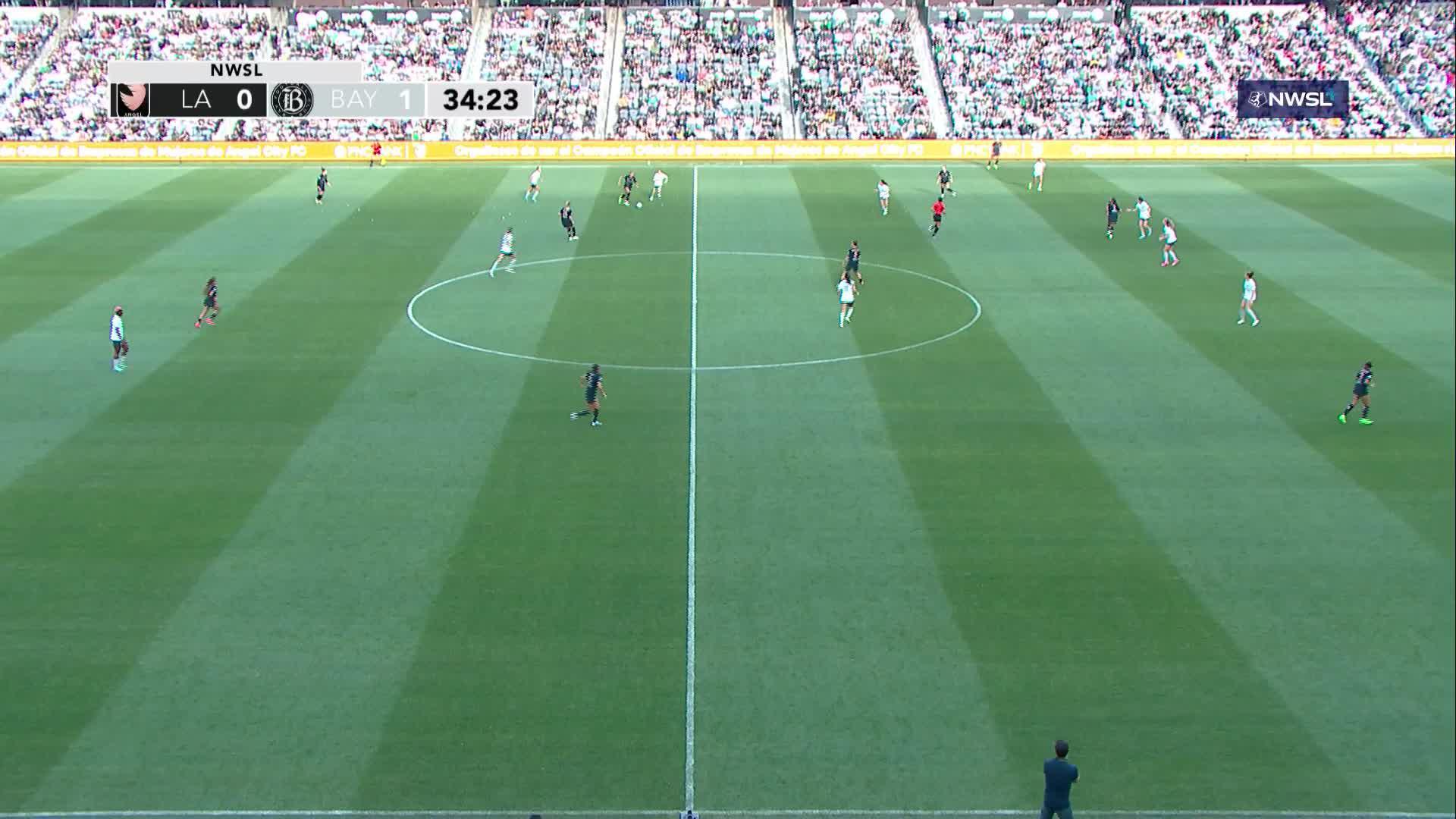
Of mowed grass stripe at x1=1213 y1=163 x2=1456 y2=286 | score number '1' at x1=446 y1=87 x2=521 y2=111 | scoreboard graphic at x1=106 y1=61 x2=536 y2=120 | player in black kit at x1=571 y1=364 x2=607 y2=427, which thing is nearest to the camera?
player in black kit at x1=571 y1=364 x2=607 y2=427

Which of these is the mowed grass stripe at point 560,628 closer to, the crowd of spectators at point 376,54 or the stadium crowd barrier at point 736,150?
the stadium crowd barrier at point 736,150

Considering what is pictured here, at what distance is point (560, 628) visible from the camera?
18984mm

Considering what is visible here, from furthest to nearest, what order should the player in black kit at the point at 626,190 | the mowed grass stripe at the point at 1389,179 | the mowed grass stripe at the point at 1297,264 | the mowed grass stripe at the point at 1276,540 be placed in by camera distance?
the player in black kit at the point at 626,190 → the mowed grass stripe at the point at 1389,179 → the mowed grass stripe at the point at 1297,264 → the mowed grass stripe at the point at 1276,540

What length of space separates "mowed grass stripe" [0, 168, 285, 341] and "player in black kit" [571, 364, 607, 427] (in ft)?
52.1

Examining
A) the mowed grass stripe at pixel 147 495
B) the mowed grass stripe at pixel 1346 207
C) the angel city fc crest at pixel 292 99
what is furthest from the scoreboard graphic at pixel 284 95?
the mowed grass stripe at pixel 1346 207

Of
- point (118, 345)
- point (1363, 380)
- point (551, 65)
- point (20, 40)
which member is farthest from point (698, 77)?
point (1363, 380)

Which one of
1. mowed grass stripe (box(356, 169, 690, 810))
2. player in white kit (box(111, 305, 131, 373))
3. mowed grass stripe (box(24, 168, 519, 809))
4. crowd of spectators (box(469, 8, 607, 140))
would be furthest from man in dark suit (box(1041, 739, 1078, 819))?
crowd of spectators (box(469, 8, 607, 140))

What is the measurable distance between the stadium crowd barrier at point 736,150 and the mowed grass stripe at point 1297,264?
965 centimetres

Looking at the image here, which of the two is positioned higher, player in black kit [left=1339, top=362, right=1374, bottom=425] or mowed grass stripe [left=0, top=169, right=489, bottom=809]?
player in black kit [left=1339, top=362, right=1374, bottom=425]

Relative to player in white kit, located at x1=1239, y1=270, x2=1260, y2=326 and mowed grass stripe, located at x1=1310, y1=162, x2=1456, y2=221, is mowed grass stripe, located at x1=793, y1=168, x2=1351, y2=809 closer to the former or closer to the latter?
player in white kit, located at x1=1239, y1=270, x2=1260, y2=326

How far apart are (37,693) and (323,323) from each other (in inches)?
763

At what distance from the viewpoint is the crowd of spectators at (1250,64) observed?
7275cm

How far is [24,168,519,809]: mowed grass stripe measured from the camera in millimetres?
15625

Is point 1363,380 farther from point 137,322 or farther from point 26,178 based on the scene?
point 26,178
